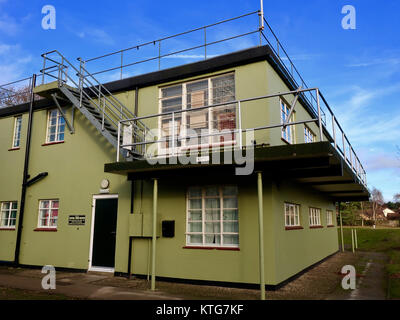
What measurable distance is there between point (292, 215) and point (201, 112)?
4150mm

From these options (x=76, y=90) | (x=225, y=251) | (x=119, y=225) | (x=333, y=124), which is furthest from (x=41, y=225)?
(x=333, y=124)

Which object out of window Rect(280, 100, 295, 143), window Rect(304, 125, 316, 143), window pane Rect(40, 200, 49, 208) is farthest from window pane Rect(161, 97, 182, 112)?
window Rect(304, 125, 316, 143)

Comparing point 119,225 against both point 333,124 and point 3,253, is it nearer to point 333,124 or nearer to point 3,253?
point 3,253

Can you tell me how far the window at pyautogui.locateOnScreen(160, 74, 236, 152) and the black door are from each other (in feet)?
8.56

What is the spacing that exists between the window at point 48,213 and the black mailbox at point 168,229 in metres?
4.39

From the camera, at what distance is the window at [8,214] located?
11.7 metres

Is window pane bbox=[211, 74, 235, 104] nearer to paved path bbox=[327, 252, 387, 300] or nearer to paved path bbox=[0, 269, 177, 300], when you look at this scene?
paved path bbox=[0, 269, 177, 300]

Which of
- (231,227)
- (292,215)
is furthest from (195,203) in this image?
A: (292,215)

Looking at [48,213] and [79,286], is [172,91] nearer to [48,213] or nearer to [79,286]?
[79,286]

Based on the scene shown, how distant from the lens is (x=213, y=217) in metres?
8.27

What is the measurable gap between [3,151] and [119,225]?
6.73m

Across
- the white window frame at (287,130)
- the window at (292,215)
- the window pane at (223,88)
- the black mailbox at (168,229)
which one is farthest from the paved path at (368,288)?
the window pane at (223,88)
